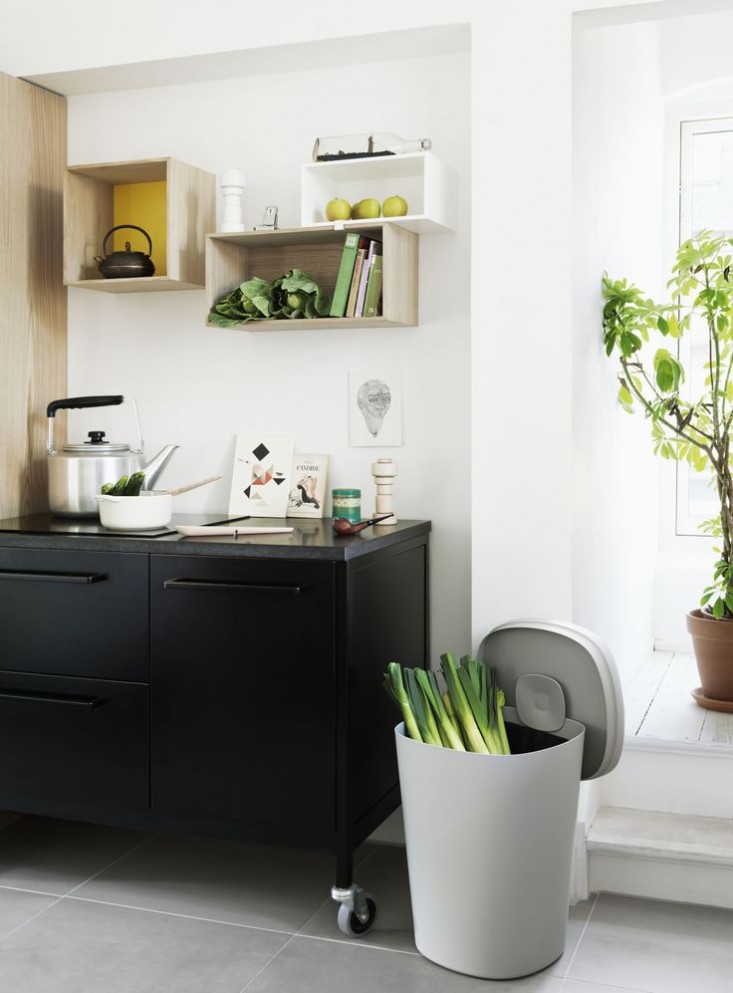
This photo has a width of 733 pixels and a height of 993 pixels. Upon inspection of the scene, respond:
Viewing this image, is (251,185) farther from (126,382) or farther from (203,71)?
(126,382)

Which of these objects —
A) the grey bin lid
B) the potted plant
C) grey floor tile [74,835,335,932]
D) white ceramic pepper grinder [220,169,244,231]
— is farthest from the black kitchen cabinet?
the potted plant

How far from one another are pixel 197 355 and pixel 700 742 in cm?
187

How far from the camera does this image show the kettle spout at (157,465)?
10.4 ft

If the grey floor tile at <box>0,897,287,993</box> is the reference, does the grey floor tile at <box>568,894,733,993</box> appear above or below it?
above

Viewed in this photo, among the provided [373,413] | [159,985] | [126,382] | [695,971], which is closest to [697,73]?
[373,413]

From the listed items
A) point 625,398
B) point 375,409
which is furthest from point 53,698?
point 625,398

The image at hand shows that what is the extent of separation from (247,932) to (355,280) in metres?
1.69

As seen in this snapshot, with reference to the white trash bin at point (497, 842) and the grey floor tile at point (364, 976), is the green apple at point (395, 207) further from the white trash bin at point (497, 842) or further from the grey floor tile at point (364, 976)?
the grey floor tile at point (364, 976)

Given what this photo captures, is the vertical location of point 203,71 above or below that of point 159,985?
above

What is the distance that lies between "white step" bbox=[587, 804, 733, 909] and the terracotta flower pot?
647 mm

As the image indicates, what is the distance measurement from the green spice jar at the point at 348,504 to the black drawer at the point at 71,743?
74 cm

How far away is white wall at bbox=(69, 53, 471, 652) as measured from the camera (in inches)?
124

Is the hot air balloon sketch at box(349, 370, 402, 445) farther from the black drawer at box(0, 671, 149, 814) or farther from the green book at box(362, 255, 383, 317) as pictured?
the black drawer at box(0, 671, 149, 814)

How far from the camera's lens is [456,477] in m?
3.17
